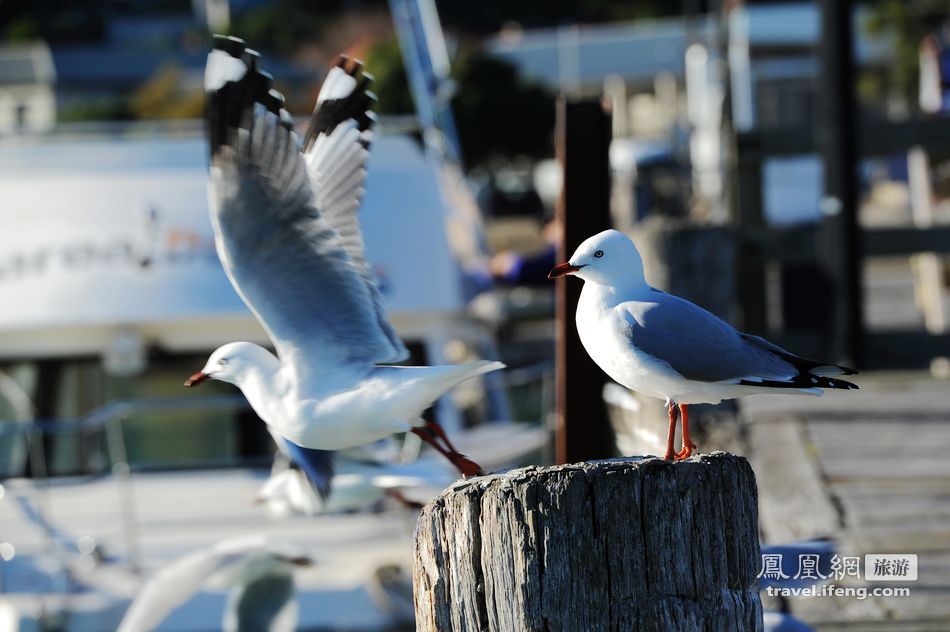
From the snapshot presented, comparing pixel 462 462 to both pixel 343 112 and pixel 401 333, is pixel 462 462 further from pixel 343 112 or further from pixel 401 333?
pixel 401 333

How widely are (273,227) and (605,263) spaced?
1.03 metres

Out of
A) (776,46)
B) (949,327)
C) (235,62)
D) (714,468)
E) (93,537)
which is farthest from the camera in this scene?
(776,46)

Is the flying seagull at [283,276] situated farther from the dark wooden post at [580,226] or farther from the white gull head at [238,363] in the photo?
the dark wooden post at [580,226]

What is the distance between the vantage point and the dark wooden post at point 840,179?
7.47 m

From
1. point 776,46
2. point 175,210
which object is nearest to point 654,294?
point 175,210

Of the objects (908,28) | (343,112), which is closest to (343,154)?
(343,112)

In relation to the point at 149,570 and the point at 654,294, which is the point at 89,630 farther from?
the point at 654,294

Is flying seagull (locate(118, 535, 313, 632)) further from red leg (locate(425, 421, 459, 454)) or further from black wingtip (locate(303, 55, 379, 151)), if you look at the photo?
black wingtip (locate(303, 55, 379, 151))

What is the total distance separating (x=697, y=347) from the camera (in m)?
2.82

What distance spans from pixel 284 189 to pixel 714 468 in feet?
4.79

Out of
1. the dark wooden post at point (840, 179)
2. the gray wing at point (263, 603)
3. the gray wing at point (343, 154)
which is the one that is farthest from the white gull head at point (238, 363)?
the dark wooden post at point (840, 179)

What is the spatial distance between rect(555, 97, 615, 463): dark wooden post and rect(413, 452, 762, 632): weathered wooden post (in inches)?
85.5

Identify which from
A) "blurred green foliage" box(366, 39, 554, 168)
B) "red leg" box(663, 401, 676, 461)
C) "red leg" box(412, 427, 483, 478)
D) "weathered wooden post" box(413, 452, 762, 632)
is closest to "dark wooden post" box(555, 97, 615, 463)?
"red leg" box(412, 427, 483, 478)

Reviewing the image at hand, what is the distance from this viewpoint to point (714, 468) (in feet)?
8.45
